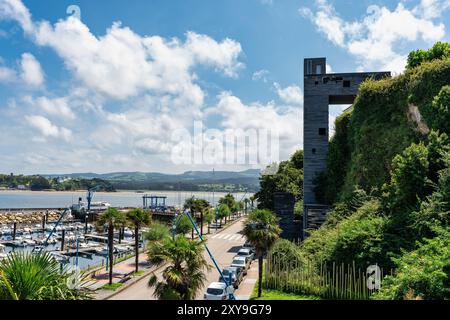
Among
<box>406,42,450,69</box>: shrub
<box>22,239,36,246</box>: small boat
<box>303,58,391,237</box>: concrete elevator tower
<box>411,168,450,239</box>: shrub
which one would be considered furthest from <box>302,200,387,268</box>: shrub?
<box>22,239,36,246</box>: small boat

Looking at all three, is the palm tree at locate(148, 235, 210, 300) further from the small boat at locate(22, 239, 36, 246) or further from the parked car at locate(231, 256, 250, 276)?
the small boat at locate(22, 239, 36, 246)

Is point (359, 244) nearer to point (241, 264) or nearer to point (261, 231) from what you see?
point (261, 231)

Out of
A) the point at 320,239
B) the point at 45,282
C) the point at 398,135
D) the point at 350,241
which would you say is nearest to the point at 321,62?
the point at 398,135

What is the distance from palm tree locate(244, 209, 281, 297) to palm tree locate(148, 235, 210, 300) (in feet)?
27.8

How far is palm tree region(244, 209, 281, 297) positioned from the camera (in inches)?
861

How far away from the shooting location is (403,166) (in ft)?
60.5

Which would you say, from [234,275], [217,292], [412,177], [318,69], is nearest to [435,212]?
[412,177]

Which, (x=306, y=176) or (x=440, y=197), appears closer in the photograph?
(x=440, y=197)

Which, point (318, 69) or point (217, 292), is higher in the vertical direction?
point (318, 69)

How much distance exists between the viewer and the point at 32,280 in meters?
6.65

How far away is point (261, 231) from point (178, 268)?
9458 millimetres

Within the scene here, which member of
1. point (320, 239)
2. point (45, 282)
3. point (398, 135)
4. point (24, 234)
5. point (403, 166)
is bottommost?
point (24, 234)
